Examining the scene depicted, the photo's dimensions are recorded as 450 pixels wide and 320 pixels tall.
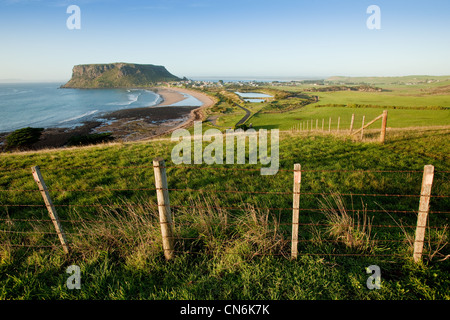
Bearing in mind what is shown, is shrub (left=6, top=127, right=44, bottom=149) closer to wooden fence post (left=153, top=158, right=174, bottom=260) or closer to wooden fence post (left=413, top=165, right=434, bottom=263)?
wooden fence post (left=153, top=158, right=174, bottom=260)

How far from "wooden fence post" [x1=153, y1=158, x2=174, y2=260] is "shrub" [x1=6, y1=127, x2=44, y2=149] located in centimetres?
3783

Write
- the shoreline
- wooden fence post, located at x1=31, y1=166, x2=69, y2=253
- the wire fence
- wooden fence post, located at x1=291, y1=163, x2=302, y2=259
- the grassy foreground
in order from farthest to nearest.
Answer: the shoreline → the wire fence → wooden fence post, located at x1=31, y1=166, x2=69, y2=253 → wooden fence post, located at x1=291, y1=163, x2=302, y2=259 → the grassy foreground

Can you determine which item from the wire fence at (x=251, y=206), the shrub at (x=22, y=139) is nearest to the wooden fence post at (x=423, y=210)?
the wire fence at (x=251, y=206)

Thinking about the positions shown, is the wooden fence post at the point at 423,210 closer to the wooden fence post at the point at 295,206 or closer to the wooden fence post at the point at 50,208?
the wooden fence post at the point at 295,206

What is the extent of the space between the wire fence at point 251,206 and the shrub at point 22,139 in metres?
27.5

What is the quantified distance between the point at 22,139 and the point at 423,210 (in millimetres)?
42796

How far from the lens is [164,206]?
3832 millimetres

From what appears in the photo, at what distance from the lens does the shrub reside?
30766 mm

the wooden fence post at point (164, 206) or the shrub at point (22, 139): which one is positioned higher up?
the wooden fence post at point (164, 206)

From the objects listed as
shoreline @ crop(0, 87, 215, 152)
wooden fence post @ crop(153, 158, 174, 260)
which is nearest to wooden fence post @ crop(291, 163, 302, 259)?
wooden fence post @ crop(153, 158, 174, 260)

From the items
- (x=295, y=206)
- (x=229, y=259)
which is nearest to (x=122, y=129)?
(x=229, y=259)

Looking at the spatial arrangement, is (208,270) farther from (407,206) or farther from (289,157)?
(289,157)

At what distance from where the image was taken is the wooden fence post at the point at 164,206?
3.61 m
